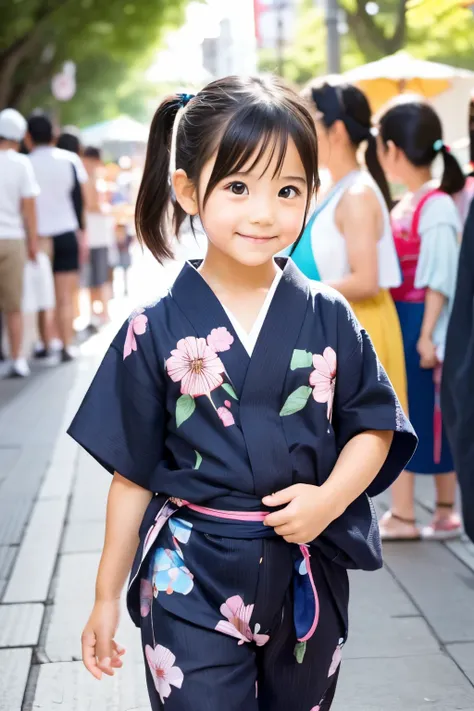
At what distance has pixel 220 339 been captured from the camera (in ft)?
6.99

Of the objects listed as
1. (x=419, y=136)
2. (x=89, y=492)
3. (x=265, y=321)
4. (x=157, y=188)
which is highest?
(x=157, y=188)

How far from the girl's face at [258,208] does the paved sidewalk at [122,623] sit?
5.56 ft

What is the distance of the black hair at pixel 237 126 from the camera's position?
209 cm

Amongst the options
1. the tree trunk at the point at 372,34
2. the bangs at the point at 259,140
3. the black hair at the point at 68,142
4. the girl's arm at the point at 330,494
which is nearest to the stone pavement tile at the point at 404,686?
the girl's arm at the point at 330,494

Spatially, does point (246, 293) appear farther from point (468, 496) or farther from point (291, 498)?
point (468, 496)

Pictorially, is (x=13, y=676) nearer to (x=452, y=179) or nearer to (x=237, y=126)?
(x=237, y=126)

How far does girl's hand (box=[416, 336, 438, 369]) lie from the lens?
15.8 ft

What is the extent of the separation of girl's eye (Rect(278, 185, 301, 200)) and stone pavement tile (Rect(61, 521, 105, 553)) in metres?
2.98

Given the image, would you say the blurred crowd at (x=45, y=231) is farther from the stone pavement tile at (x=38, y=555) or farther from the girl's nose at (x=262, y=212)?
the girl's nose at (x=262, y=212)

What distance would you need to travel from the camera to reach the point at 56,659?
3.68 metres

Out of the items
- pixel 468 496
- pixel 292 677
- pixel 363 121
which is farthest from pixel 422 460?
pixel 292 677

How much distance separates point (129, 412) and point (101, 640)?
16.9 inches

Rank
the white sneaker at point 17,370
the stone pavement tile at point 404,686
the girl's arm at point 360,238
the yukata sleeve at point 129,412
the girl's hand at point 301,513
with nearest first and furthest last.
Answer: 1. the girl's hand at point 301,513
2. the yukata sleeve at point 129,412
3. the stone pavement tile at point 404,686
4. the girl's arm at point 360,238
5. the white sneaker at point 17,370

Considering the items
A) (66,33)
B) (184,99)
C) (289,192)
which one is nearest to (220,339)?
(289,192)
